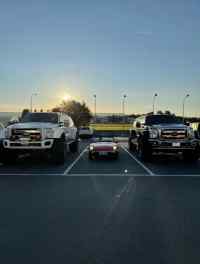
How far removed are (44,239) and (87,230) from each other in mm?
771

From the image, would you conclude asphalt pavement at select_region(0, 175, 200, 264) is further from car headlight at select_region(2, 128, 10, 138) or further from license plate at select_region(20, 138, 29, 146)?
car headlight at select_region(2, 128, 10, 138)

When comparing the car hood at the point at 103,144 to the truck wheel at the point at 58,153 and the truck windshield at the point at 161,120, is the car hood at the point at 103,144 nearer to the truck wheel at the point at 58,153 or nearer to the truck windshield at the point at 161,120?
the truck windshield at the point at 161,120

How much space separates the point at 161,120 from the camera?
60.7 feet

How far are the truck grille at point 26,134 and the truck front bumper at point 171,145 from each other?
513cm

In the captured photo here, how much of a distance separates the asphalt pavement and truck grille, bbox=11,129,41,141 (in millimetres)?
4488

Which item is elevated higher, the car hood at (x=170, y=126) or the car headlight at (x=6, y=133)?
the car hood at (x=170, y=126)

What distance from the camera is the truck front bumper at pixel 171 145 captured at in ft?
53.2

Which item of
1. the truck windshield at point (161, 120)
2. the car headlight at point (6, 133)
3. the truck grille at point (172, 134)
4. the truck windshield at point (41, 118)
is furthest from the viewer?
the truck windshield at point (161, 120)

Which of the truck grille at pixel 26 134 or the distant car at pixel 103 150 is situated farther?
the distant car at pixel 103 150

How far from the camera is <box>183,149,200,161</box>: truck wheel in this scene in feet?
55.1

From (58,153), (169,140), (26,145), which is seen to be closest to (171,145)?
(169,140)

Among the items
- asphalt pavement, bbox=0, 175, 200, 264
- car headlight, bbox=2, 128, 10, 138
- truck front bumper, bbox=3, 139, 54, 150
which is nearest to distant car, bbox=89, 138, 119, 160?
truck front bumper, bbox=3, 139, 54, 150

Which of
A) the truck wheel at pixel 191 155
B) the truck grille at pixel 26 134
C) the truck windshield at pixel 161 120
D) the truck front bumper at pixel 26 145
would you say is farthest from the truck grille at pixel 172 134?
the truck grille at pixel 26 134

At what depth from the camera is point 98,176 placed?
1191cm
